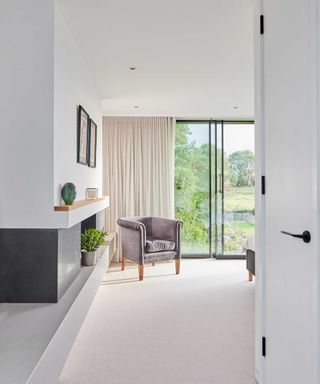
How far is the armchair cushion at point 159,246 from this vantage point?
4609mm

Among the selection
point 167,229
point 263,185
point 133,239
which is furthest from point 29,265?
point 167,229

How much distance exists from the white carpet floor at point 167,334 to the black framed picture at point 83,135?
60.0 inches

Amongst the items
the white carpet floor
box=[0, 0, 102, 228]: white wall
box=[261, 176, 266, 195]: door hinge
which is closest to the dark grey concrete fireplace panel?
box=[0, 0, 102, 228]: white wall

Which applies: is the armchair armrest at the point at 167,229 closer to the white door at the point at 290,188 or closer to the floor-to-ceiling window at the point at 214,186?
the floor-to-ceiling window at the point at 214,186

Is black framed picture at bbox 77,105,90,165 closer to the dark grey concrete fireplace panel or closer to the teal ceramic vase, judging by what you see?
the teal ceramic vase

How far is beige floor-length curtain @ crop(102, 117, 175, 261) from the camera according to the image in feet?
18.6

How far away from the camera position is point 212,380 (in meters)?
2.14

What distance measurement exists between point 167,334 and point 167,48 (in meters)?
2.44

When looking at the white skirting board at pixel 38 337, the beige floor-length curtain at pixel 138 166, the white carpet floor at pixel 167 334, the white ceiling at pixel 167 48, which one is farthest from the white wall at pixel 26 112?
the beige floor-length curtain at pixel 138 166

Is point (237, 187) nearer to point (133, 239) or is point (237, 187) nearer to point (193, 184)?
point (193, 184)

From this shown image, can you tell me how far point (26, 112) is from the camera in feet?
7.27

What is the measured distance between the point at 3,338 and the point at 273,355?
4.78 feet

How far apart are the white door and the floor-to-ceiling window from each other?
3.88m

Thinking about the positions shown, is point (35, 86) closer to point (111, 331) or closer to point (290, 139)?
point (290, 139)
